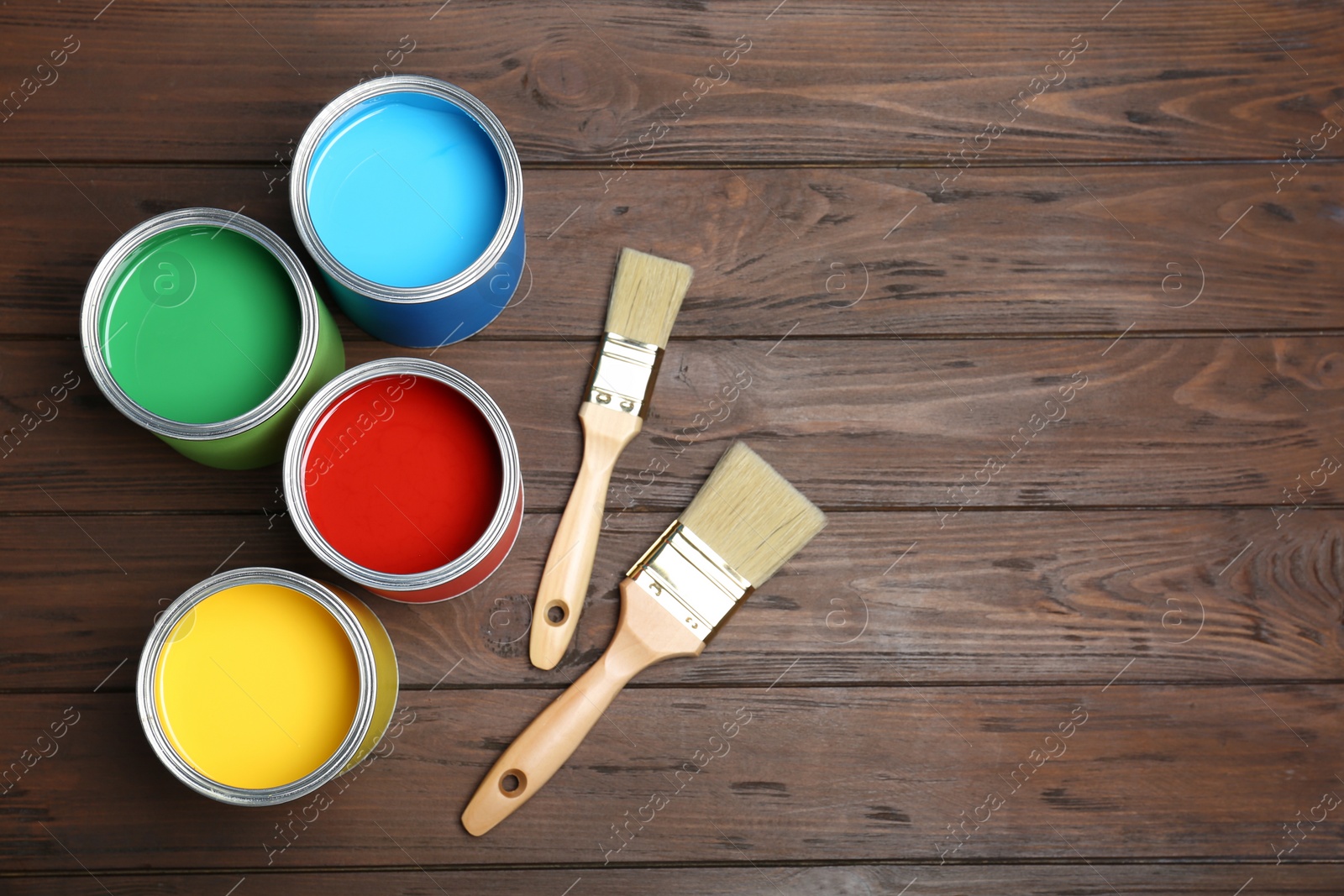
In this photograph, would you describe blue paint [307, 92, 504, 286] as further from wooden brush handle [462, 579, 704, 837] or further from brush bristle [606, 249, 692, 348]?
wooden brush handle [462, 579, 704, 837]

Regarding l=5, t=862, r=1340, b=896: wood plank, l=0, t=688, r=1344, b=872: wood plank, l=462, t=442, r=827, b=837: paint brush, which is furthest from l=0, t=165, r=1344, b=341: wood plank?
l=5, t=862, r=1340, b=896: wood plank

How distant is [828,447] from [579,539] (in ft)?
1.34

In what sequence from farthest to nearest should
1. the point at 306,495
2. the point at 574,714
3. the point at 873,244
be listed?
the point at 873,244 < the point at 574,714 < the point at 306,495

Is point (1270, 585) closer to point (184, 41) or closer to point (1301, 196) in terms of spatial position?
point (1301, 196)

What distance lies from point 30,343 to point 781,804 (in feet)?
4.34

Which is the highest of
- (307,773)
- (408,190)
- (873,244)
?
(873,244)

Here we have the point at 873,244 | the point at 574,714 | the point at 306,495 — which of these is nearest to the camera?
the point at 306,495

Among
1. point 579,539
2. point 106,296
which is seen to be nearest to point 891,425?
point 579,539

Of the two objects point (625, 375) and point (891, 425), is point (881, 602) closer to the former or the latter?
point (891, 425)

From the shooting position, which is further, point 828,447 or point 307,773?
point 828,447

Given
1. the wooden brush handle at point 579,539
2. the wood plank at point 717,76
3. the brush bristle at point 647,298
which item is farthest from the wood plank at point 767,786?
the wood plank at point 717,76

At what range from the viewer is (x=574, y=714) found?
125 cm

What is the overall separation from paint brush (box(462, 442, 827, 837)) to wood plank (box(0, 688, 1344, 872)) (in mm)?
46

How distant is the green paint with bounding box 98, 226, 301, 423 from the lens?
115 centimetres
